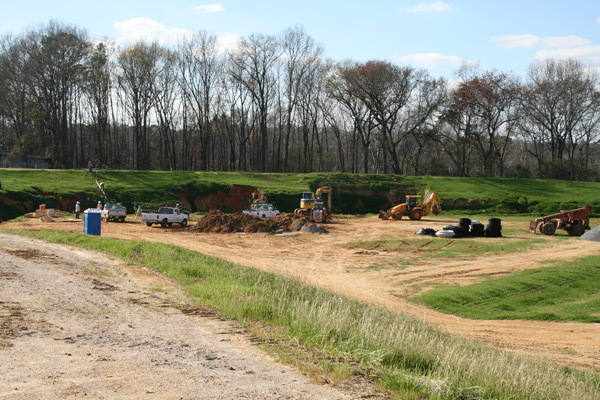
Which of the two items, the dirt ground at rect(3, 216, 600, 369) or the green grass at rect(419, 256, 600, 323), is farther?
the green grass at rect(419, 256, 600, 323)

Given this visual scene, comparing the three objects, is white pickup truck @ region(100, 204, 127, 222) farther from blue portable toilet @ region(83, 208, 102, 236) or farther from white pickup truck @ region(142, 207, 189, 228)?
blue portable toilet @ region(83, 208, 102, 236)

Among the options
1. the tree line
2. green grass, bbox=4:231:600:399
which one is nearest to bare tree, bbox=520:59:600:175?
the tree line

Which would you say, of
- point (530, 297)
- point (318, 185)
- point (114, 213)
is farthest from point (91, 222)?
point (318, 185)

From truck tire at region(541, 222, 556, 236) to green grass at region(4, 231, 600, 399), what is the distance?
85.4 ft

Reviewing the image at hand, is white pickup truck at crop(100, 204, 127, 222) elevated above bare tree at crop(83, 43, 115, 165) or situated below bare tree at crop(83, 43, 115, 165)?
below

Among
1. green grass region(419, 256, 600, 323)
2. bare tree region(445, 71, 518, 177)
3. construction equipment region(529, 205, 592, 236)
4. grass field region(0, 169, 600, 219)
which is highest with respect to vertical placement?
bare tree region(445, 71, 518, 177)

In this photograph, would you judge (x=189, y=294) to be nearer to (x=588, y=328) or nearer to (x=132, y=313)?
(x=132, y=313)

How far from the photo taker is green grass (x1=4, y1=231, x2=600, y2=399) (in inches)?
279

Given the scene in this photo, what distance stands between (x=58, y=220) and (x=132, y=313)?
1230 inches

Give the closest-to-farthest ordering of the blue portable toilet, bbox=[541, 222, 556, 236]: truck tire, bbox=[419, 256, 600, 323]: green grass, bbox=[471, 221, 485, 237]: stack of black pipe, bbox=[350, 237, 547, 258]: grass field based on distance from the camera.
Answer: bbox=[419, 256, 600, 323]: green grass → bbox=[350, 237, 547, 258]: grass field → the blue portable toilet → bbox=[471, 221, 485, 237]: stack of black pipe → bbox=[541, 222, 556, 236]: truck tire

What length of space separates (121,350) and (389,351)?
4167 mm

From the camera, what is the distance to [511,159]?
428 ft

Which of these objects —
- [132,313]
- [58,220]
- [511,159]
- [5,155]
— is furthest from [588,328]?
[511,159]

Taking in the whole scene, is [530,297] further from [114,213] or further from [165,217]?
[114,213]
